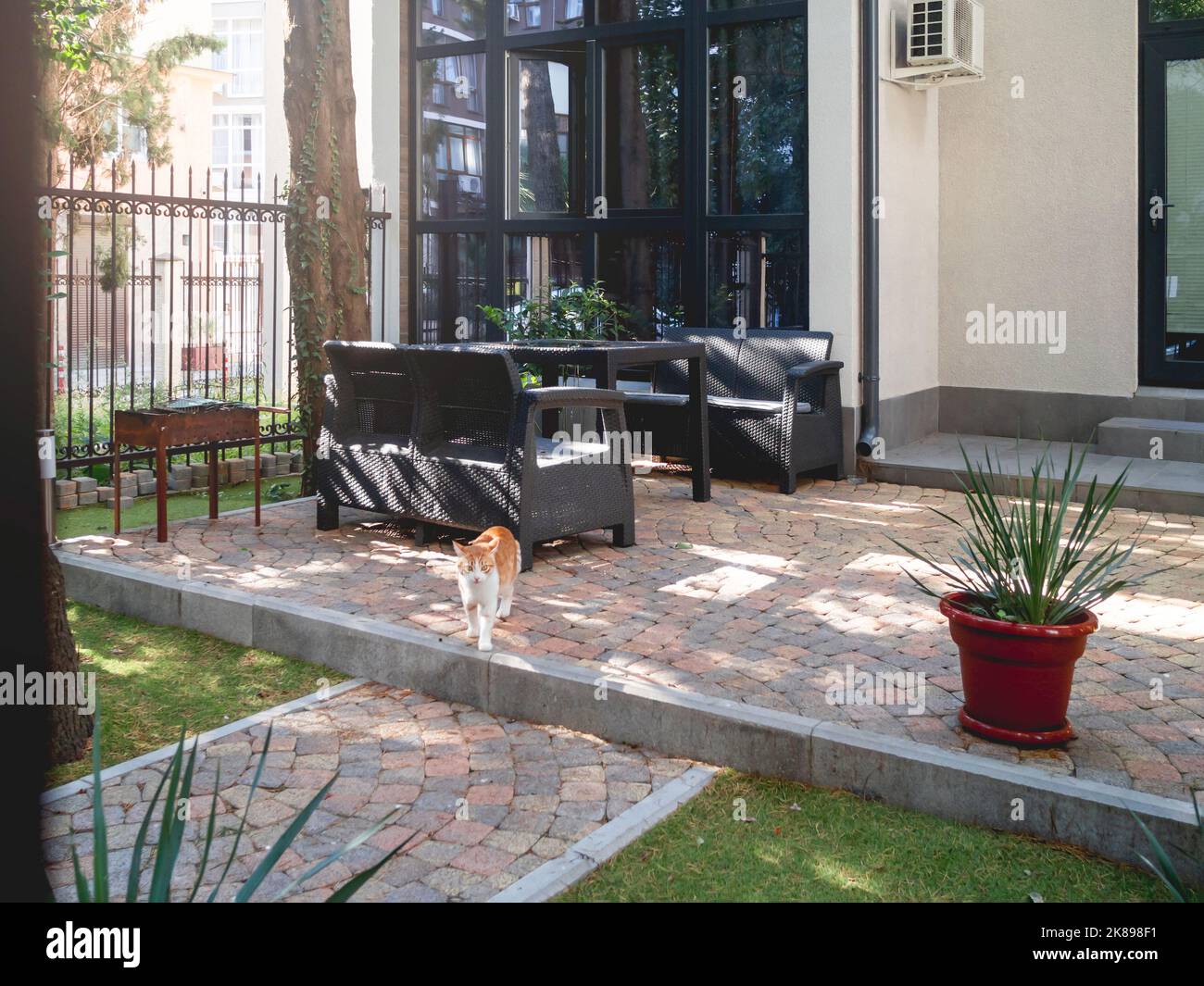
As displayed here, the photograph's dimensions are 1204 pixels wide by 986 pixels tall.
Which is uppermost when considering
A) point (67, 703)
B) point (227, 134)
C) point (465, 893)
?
point (227, 134)

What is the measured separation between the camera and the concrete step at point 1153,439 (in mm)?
8453

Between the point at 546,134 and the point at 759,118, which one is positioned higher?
the point at 546,134

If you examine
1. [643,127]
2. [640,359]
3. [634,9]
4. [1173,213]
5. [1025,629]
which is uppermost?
[634,9]

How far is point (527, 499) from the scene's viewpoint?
583 centimetres

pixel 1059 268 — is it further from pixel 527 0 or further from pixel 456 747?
pixel 456 747

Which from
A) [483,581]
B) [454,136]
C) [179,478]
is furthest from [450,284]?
[483,581]

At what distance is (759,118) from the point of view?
927cm

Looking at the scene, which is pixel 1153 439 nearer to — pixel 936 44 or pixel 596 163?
pixel 936 44

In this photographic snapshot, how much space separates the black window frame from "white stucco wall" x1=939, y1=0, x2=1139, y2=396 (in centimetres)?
154

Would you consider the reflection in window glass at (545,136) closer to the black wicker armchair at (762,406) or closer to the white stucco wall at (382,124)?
the white stucco wall at (382,124)

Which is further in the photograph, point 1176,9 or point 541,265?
point 541,265

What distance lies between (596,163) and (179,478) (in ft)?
13.7
